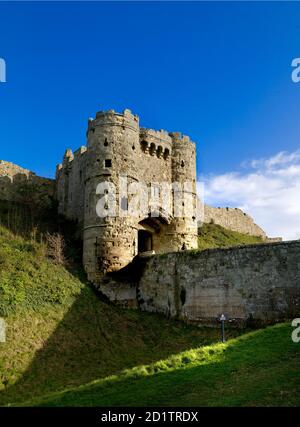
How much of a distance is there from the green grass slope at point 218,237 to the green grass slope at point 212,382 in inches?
960

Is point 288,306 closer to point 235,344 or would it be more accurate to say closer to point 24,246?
point 235,344

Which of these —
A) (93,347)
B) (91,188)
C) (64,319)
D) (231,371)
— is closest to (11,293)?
(64,319)

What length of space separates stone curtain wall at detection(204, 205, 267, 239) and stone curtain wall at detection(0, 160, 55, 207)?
1794 cm

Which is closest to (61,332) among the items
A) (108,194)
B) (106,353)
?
(106,353)

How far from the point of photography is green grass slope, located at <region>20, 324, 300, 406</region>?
366 inches

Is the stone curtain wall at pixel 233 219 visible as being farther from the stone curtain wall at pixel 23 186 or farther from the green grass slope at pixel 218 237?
the stone curtain wall at pixel 23 186

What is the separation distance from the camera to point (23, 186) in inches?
1286

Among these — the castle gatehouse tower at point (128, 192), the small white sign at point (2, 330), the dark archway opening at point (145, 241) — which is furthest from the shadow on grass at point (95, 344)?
the dark archway opening at point (145, 241)

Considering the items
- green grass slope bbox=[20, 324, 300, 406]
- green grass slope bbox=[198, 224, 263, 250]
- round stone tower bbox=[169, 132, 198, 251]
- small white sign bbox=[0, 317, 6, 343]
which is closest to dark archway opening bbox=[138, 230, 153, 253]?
round stone tower bbox=[169, 132, 198, 251]

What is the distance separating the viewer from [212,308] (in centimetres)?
2128

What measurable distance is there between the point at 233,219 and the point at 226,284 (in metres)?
28.5

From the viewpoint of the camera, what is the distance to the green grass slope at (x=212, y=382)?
930cm

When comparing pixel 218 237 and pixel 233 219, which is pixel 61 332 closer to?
pixel 218 237

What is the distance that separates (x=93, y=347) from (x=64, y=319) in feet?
6.04
